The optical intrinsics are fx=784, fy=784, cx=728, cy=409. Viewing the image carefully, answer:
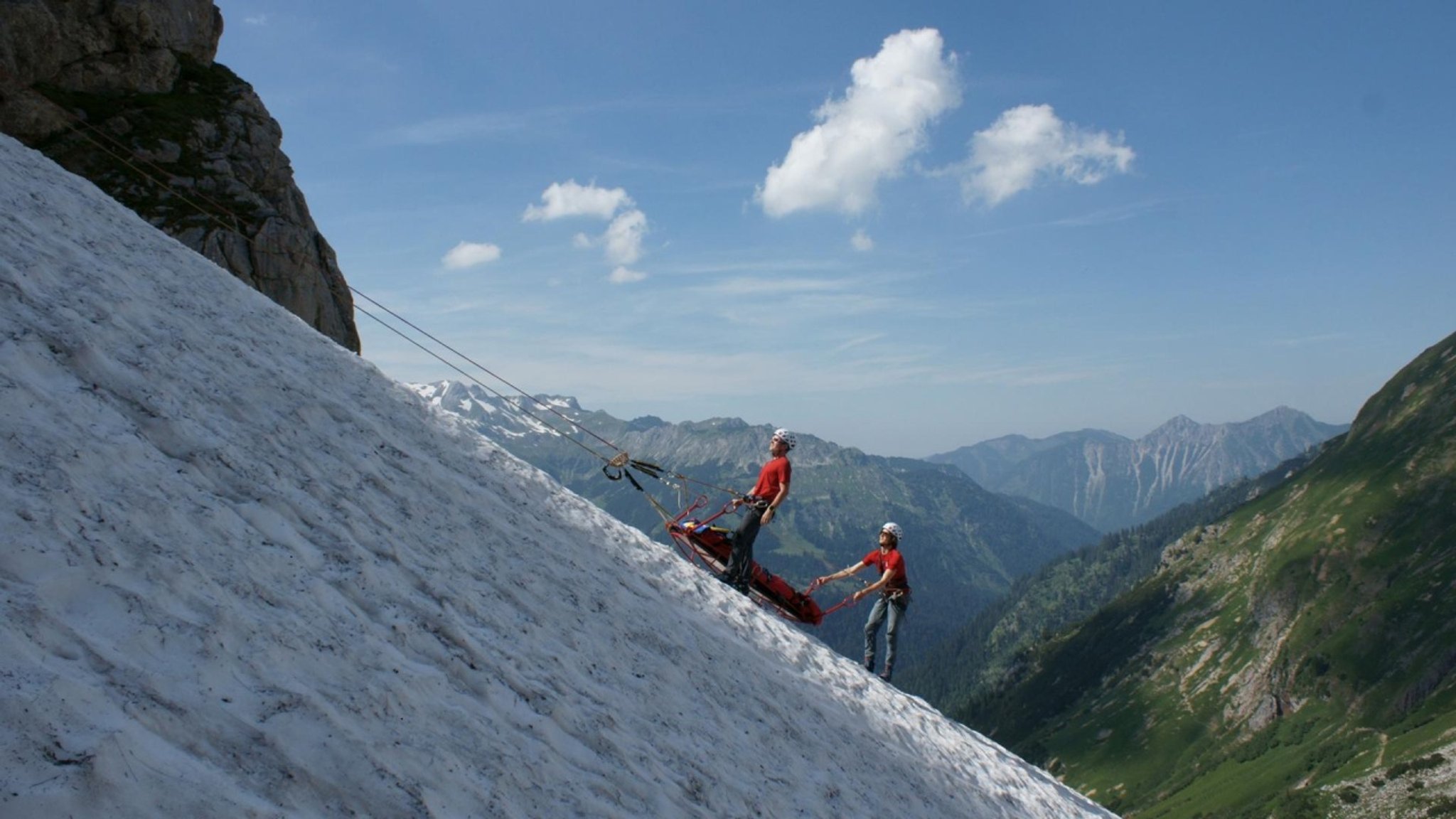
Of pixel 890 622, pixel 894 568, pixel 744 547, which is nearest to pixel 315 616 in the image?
pixel 744 547

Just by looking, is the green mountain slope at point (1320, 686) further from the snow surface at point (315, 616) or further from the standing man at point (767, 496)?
the snow surface at point (315, 616)

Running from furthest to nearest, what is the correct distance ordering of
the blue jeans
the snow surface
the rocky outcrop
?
the rocky outcrop, the blue jeans, the snow surface

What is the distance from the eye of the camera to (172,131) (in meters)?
33.6

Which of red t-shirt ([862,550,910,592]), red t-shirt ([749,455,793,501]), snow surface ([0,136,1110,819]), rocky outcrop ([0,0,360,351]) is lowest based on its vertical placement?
snow surface ([0,136,1110,819])

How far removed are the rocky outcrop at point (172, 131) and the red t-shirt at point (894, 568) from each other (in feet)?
89.8

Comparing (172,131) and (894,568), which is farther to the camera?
(172,131)

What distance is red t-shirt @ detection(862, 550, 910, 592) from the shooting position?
1928 centimetres

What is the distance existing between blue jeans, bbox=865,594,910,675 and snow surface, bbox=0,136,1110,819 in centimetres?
195

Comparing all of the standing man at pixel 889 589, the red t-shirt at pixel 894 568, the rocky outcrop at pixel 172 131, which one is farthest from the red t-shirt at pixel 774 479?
the rocky outcrop at pixel 172 131

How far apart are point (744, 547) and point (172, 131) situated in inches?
1264

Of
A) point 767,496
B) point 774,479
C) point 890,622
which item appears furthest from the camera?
point 890,622

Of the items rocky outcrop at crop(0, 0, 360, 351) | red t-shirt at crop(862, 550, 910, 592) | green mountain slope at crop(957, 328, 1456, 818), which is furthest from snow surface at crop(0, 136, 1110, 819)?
green mountain slope at crop(957, 328, 1456, 818)

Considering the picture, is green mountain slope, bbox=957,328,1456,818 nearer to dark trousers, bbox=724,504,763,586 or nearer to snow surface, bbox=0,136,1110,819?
dark trousers, bbox=724,504,763,586

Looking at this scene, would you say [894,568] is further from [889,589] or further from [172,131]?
[172,131]
